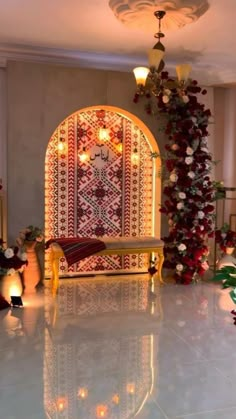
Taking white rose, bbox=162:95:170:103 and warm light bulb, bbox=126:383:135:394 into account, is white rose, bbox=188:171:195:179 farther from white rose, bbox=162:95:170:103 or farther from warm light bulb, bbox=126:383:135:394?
warm light bulb, bbox=126:383:135:394

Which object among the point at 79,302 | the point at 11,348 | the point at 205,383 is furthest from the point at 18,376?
the point at 79,302

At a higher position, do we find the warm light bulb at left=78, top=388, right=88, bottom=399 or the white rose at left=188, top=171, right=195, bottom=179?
the white rose at left=188, top=171, right=195, bottom=179

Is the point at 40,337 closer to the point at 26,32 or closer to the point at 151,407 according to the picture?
the point at 151,407

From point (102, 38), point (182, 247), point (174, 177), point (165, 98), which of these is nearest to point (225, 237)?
point (182, 247)

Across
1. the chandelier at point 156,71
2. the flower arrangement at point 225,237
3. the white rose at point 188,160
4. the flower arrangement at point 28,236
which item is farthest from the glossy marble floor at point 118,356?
the chandelier at point 156,71

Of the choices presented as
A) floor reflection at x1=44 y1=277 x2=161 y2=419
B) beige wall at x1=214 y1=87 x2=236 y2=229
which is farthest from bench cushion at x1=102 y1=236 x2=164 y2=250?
beige wall at x1=214 y1=87 x2=236 y2=229

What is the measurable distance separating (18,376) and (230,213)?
4458 mm

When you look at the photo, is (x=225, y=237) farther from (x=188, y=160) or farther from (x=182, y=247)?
(x=188, y=160)

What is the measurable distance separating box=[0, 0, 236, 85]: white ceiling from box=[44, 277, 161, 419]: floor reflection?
2870 mm

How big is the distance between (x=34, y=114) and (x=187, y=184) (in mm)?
2074

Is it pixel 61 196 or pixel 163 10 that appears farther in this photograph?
pixel 61 196

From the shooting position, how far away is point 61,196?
5.62m

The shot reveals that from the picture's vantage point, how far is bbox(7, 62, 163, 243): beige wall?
505 cm

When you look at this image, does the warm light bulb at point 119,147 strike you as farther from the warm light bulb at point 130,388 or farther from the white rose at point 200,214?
the warm light bulb at point 130,388
